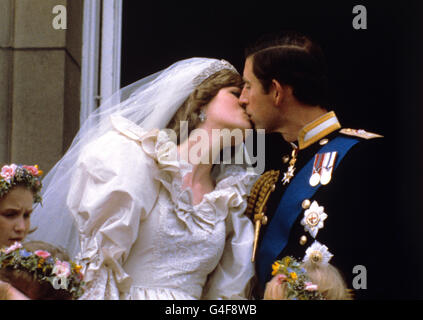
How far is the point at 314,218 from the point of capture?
2672 millimetres

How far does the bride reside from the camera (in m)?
2.62

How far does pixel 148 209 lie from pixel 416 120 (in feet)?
5.67

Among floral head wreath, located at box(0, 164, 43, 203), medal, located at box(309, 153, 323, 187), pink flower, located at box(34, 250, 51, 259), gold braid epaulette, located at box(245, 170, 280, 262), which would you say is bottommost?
pink flower, located at box(34, 250, 51, 259)

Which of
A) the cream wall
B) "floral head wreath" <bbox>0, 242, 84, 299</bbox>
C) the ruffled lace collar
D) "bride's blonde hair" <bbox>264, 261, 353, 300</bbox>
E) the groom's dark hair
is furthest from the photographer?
the cream wall

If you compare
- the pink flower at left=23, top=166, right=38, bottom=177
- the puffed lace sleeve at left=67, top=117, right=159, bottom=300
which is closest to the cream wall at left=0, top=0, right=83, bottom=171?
the pink flower at left=23, top=166, right=38, bottom=177

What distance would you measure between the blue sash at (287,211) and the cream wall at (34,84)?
3.80ft

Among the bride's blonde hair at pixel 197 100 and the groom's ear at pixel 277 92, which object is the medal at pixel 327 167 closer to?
the groom's ear at pixel 277 92

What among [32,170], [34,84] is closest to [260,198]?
[32,170]

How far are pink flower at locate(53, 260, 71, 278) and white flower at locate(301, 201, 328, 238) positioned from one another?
90 centimetres

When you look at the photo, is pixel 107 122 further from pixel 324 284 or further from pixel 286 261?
pixel 324 284

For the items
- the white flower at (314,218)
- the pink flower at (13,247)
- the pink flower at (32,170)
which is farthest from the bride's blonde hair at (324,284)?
the pink flower at (32,170)

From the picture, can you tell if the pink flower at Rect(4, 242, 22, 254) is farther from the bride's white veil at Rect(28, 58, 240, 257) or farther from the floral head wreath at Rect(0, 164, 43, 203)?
the bride's white veil at Rect(28, 58, 240, 257)

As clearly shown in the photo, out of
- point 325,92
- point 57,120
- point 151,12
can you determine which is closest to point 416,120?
point 325,92
